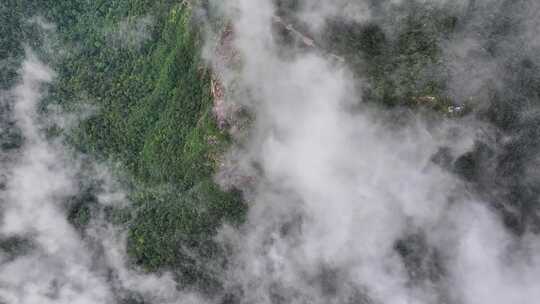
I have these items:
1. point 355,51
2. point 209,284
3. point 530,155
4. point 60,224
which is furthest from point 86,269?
point 530,155

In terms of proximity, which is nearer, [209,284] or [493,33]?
[493,33]

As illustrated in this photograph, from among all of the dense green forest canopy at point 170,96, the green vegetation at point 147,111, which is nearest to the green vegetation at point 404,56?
the dense green forest canopy at point 170,96

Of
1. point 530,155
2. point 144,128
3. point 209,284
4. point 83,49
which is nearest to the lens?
point 530,155

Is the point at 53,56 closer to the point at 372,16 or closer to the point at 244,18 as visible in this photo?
the point at 244,18

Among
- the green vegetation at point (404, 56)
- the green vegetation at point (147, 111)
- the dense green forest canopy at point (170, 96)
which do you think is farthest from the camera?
the green vegetation at point (147, 111)

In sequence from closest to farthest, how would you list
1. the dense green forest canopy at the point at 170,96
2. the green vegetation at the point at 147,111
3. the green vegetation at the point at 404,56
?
1. the dense green forest canopy at the point at 170,96
2. the green vegetation at the point at 404,56
3. the green vegetation at the point at 147,111

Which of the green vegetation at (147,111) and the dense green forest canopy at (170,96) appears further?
the green vegetation at (147,111)

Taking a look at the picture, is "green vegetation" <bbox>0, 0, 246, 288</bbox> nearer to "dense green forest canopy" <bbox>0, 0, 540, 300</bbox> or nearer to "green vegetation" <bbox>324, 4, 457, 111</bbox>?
"dense green forest canopy" <bbox>0, 0, 540, 300</bbox>

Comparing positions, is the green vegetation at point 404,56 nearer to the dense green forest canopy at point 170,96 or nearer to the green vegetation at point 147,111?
the dense green forest canopy at point 170,96

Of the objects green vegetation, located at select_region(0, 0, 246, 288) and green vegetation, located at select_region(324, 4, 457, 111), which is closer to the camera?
green vegetation, located at select_region(324, 4, 457, 111)

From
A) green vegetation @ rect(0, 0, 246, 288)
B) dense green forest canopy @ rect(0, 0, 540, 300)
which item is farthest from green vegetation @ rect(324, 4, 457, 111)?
green vegetation @ rect(0, 0, 246, 288)

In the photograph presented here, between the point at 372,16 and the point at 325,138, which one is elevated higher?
the point at 372,16
